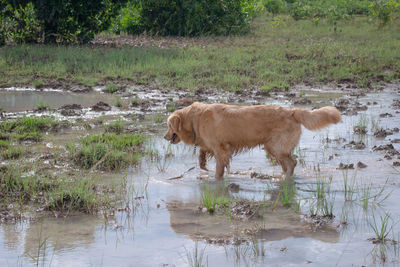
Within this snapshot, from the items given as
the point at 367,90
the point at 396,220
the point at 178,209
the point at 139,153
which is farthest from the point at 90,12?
the point at 396,220

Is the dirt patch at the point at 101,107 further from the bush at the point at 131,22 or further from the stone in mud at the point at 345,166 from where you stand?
the bush at the point at 131,22

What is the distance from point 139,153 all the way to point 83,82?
5018mm

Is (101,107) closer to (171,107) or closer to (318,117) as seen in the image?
(171,107)

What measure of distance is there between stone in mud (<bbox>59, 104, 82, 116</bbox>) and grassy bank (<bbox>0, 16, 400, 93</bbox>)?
1950 mm

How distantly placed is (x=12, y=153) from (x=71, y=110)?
2816mm

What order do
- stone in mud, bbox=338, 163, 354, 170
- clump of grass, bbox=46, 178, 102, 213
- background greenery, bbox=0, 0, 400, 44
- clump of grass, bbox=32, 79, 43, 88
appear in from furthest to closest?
background greenery, bbox=0, 0, 400, 44 → clump of grass, bbox=32, 79, 43, 88 → stone in mud, bbox=338, 163, 354, 170 → clump of grass, bbox=46, 178, 102, 213

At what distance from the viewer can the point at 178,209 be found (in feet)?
18.2

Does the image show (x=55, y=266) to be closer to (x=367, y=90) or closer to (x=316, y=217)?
(x=316, y=217)

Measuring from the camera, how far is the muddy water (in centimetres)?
432

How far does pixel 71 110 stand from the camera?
9820 millimetres

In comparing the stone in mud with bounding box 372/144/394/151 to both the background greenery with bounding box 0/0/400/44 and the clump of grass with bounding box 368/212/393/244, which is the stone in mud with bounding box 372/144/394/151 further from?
the background greenery with bounding box 0/0/400/44

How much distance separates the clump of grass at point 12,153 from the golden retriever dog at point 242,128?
6.69 ft

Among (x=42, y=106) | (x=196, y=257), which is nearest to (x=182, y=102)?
(x=42, y=106)

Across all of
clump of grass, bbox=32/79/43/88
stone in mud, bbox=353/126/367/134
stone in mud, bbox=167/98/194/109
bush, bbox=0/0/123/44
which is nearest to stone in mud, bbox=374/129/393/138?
stone in mud, bbox=353/126/367/134
